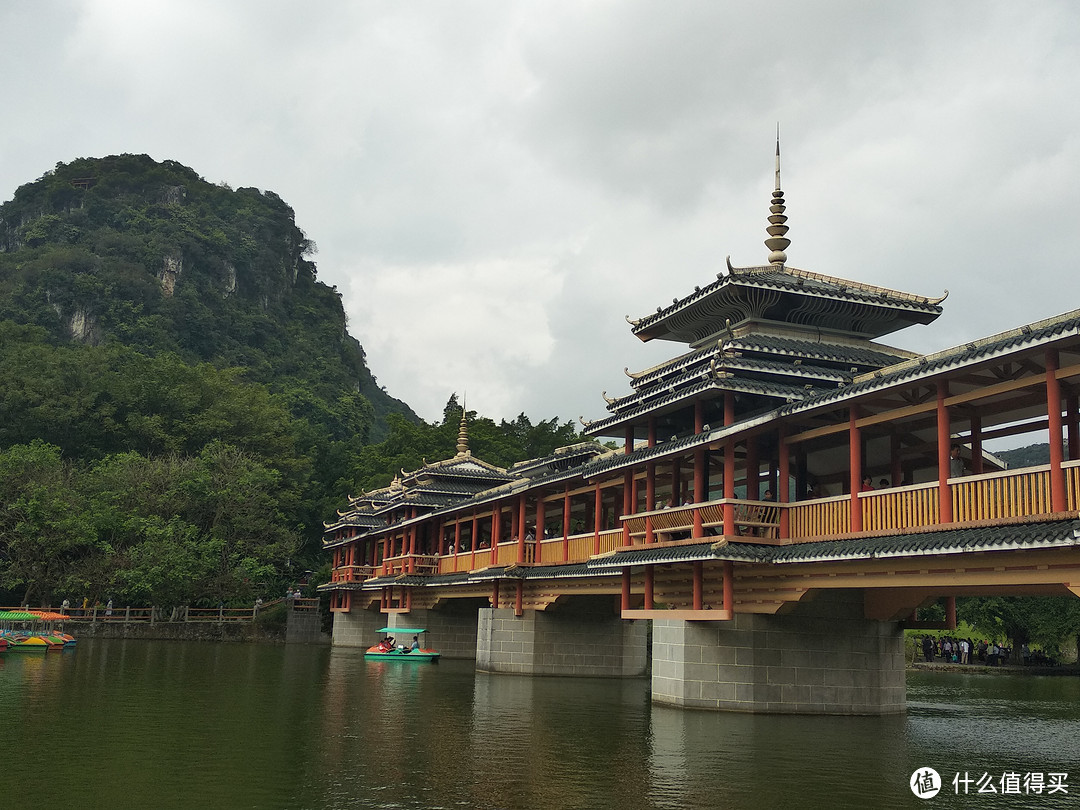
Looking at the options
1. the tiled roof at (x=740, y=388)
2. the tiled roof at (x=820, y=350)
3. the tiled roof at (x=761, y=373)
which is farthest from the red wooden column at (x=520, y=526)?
the tiled roof at (x=820, y=350)

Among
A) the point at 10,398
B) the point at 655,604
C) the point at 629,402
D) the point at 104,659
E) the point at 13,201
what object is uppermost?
the point at 13,201

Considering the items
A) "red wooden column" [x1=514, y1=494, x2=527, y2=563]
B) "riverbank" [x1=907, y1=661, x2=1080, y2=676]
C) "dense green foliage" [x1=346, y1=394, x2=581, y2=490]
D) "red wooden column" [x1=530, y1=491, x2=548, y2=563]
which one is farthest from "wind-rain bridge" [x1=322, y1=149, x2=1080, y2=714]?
"dense green foliage" [x1=346, y1=394, x2=581, y2=490]

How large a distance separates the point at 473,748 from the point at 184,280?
4083 inches

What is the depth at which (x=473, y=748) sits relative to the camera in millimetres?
15227

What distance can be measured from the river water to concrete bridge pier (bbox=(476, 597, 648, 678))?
358cm

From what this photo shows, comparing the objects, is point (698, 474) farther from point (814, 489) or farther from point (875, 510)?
point (875, 510)

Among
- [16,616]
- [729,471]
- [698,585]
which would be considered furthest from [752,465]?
[16,616]

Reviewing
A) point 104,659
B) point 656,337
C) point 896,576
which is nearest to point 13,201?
point 104,659

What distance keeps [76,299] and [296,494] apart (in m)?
45.7

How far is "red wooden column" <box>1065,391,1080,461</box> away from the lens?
16.3m

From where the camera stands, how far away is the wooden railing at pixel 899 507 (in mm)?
15531

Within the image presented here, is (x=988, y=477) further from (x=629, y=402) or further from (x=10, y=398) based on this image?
(x=10, y=398)

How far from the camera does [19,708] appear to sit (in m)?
18.8

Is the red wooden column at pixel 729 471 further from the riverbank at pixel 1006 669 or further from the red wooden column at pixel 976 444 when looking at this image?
the riverbank at pixel 1006 669
